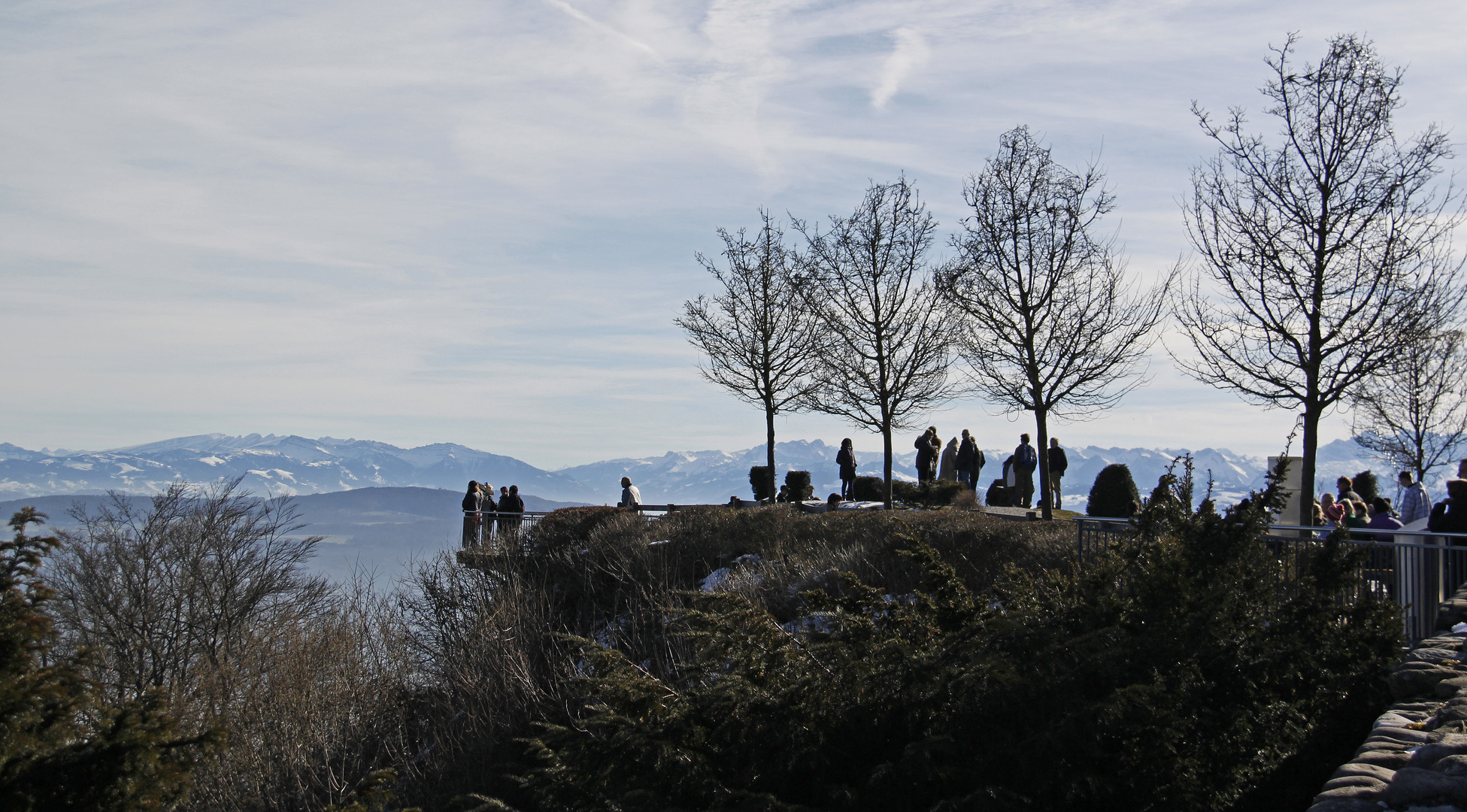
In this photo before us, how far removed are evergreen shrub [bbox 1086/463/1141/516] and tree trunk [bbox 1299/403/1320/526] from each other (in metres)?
3.16

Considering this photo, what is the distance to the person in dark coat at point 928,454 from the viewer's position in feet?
83.0

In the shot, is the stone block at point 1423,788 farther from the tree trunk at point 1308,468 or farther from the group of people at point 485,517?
the group of people at point 485,517

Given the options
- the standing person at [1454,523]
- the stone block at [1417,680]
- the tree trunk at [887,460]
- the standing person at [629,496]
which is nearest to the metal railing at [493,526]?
the standing person at [629,496]

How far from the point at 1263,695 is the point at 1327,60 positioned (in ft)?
48.4

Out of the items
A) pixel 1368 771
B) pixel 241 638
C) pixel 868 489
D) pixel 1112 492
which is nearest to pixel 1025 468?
pixel 1112 492

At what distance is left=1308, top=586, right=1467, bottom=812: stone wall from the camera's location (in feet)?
12.0

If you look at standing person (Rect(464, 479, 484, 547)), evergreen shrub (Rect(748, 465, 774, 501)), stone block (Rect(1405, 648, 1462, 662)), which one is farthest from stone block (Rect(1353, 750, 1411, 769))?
evergreen shrub (Rect(748, 465, 774, 501))

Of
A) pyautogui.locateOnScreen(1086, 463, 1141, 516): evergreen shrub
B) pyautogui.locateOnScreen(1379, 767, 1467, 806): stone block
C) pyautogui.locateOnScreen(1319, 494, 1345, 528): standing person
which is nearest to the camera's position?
pyautogui.locateOnScreen(1379, 767, 1467, 806): stone block

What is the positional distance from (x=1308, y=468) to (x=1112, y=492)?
3.91m

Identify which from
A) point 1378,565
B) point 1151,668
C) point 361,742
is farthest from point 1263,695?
point 361,742

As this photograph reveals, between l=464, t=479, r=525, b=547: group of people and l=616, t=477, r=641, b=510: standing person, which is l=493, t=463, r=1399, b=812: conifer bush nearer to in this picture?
l=464, t=479, r=525, b=547: group of people

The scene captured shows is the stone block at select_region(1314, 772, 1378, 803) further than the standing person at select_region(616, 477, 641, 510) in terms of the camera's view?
No

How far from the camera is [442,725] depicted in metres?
Answer: 14.7

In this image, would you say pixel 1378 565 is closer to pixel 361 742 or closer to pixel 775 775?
pixel 775 775
